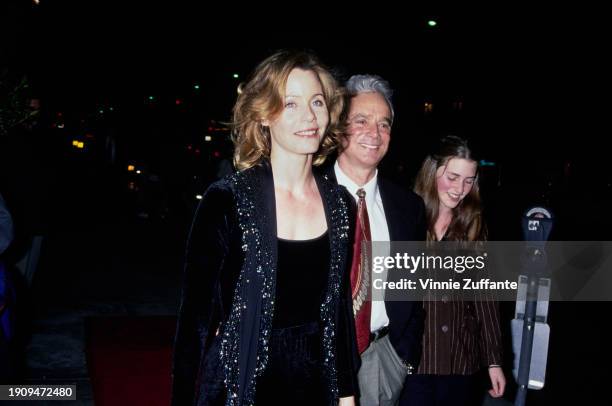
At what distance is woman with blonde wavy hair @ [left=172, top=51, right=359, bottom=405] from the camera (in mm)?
1847

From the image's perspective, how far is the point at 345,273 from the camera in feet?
7.14

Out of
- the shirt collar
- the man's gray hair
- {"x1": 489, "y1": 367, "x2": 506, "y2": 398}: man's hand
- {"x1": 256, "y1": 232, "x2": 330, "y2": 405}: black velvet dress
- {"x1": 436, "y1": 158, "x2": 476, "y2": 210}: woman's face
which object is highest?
the man's gray hair

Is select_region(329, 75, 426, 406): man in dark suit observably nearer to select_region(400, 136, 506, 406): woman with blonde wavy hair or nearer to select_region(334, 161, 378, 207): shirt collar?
select_region(334, 161, 378, 207): shirt collar

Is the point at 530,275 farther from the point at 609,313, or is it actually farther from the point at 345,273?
the point at 609,313

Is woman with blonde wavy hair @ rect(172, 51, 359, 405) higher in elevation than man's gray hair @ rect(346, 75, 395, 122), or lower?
lower

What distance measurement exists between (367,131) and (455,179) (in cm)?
74

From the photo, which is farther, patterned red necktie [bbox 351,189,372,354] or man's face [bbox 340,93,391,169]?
man's face [bbox 340,93,391,169]

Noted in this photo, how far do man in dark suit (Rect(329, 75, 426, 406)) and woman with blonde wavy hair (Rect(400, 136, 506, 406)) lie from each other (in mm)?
223

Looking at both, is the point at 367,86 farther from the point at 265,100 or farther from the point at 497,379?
the point at 497,379

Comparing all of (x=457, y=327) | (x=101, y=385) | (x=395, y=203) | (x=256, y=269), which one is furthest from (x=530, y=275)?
(x=101, y=385)

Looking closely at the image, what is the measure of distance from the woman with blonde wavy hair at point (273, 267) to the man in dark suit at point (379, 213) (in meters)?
0.59

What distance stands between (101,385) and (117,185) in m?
21.7

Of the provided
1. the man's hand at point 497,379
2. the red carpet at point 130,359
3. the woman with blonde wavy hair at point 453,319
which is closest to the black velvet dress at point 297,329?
the woman with blonde wavy hair at point 453,319

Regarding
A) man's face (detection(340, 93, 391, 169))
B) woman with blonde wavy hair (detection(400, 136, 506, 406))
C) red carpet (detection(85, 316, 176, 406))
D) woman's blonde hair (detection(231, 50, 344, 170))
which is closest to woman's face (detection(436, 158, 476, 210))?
woman with blonde wavy hair (detection(400, 136, 506, 406))
